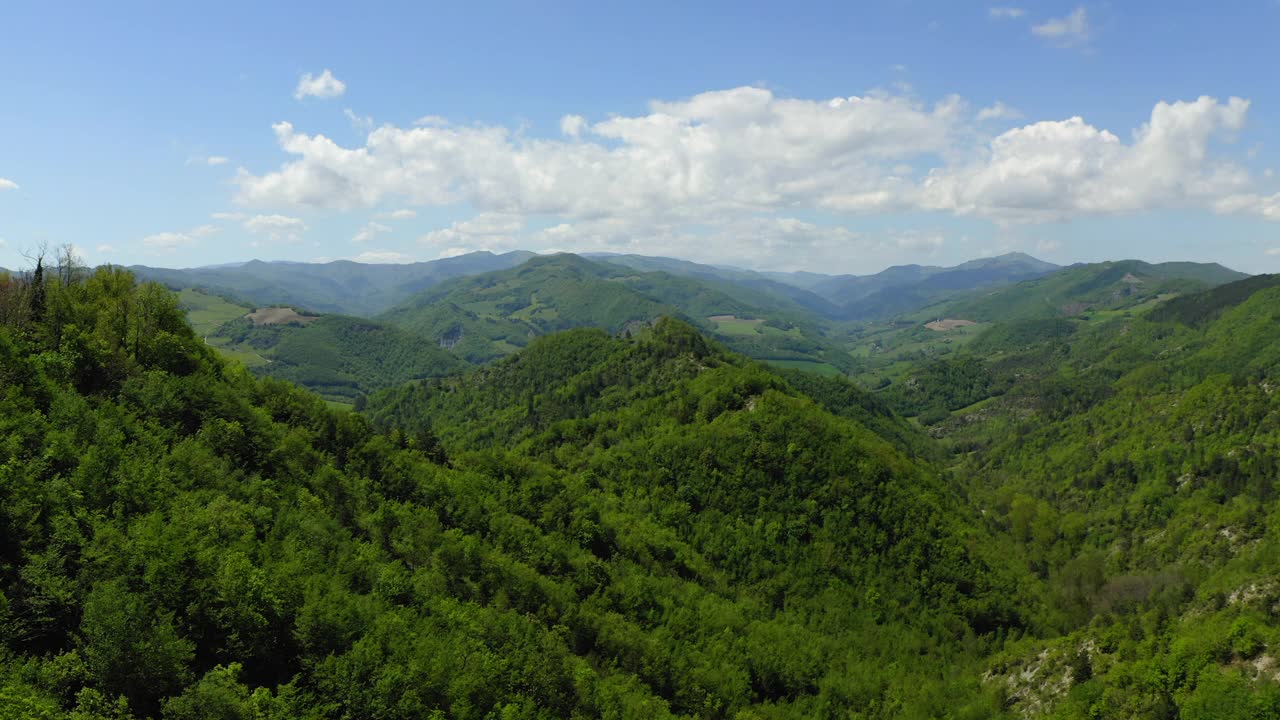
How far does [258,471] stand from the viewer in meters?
74.4

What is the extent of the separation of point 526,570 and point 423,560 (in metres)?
14.8

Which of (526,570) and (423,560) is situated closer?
(423,560)

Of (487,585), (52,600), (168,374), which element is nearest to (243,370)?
(168,374)

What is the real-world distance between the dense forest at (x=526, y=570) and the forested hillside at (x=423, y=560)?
35 centimetres

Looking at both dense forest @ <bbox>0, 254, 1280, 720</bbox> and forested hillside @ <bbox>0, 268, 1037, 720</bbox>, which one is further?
dense forest @ <bbox>0, 254, 1280, 720</bbox>

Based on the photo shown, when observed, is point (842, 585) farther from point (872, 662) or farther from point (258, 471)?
point (258, 471)

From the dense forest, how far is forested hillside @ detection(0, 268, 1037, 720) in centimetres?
35

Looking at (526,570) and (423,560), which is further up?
(423,560)

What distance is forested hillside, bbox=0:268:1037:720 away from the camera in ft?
152

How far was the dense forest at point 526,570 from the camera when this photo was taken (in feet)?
156

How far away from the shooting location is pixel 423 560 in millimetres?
77500

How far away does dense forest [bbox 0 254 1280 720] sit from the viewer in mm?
47469

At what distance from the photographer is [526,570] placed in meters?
86.3

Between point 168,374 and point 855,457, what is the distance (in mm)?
137177
